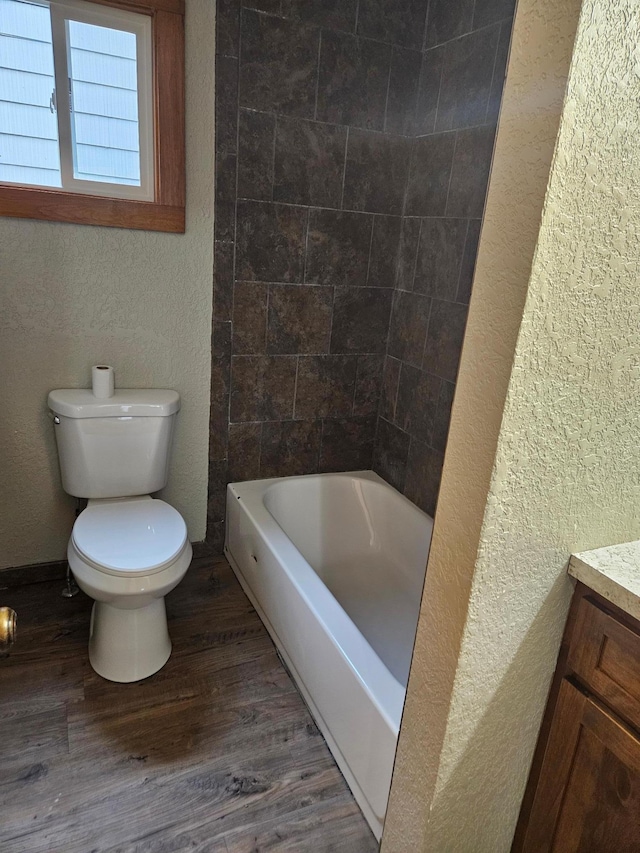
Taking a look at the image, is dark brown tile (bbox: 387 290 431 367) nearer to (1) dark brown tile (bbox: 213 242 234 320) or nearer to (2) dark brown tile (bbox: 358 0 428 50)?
(1) dark brown tile (bbox: 213 242 234 320)

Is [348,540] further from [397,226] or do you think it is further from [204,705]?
[397,226]

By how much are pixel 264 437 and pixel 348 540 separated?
58cm

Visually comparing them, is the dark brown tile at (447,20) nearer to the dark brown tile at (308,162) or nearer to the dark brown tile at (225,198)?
the dark brown tile at (308,162)

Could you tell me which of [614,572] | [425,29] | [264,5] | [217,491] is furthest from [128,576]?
[425,29]

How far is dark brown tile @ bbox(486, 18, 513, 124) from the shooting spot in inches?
74.9

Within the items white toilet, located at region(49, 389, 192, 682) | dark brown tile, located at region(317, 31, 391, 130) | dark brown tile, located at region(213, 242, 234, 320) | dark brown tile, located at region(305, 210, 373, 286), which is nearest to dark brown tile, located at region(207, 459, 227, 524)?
white toilet, located at region(49, 389, 192, 682)

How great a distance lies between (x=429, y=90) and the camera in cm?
228

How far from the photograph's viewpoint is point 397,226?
2500mm

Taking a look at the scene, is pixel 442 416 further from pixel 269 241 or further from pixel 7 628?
pixel 7 628

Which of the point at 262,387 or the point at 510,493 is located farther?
the point at 262,387

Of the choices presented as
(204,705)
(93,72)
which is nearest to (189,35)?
(93,72)

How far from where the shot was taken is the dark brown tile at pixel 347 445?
8.79 ft

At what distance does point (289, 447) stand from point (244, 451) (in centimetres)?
20

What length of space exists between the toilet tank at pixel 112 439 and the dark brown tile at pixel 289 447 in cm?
48
